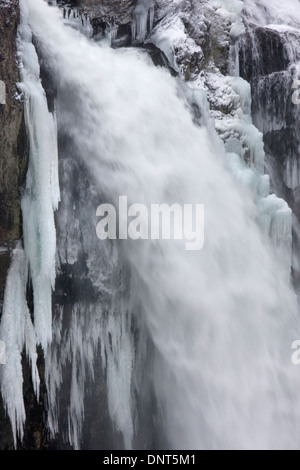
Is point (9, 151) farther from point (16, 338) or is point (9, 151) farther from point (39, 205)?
point (16, 338)

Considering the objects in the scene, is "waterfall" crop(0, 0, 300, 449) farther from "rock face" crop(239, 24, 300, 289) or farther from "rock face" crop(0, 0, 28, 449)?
"rock face" crop(239, 24, 300, 289)

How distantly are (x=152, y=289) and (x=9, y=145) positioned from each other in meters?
2.52

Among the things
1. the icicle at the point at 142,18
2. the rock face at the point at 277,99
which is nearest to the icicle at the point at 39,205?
the icicle at the point at 142,18

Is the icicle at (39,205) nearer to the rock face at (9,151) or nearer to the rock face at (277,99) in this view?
the rock face at (9,151)

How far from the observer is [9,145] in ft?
15.7

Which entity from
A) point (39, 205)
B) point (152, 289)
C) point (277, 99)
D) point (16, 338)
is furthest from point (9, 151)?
point (277, 99)

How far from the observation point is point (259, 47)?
8500mm

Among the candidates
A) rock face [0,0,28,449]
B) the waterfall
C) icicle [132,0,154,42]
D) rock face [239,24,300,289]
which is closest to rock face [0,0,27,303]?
rock face [0,0,28,449]

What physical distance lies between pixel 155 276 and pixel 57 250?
132 centimetres

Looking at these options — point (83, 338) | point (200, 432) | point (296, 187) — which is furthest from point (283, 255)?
point (83, 338)

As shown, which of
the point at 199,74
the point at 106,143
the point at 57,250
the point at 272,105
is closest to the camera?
the point at 57,250

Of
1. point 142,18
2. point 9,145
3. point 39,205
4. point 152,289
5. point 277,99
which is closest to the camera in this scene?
point 9,145

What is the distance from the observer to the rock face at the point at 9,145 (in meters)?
4.73

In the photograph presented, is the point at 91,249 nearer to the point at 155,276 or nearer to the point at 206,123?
the point at 155,276
